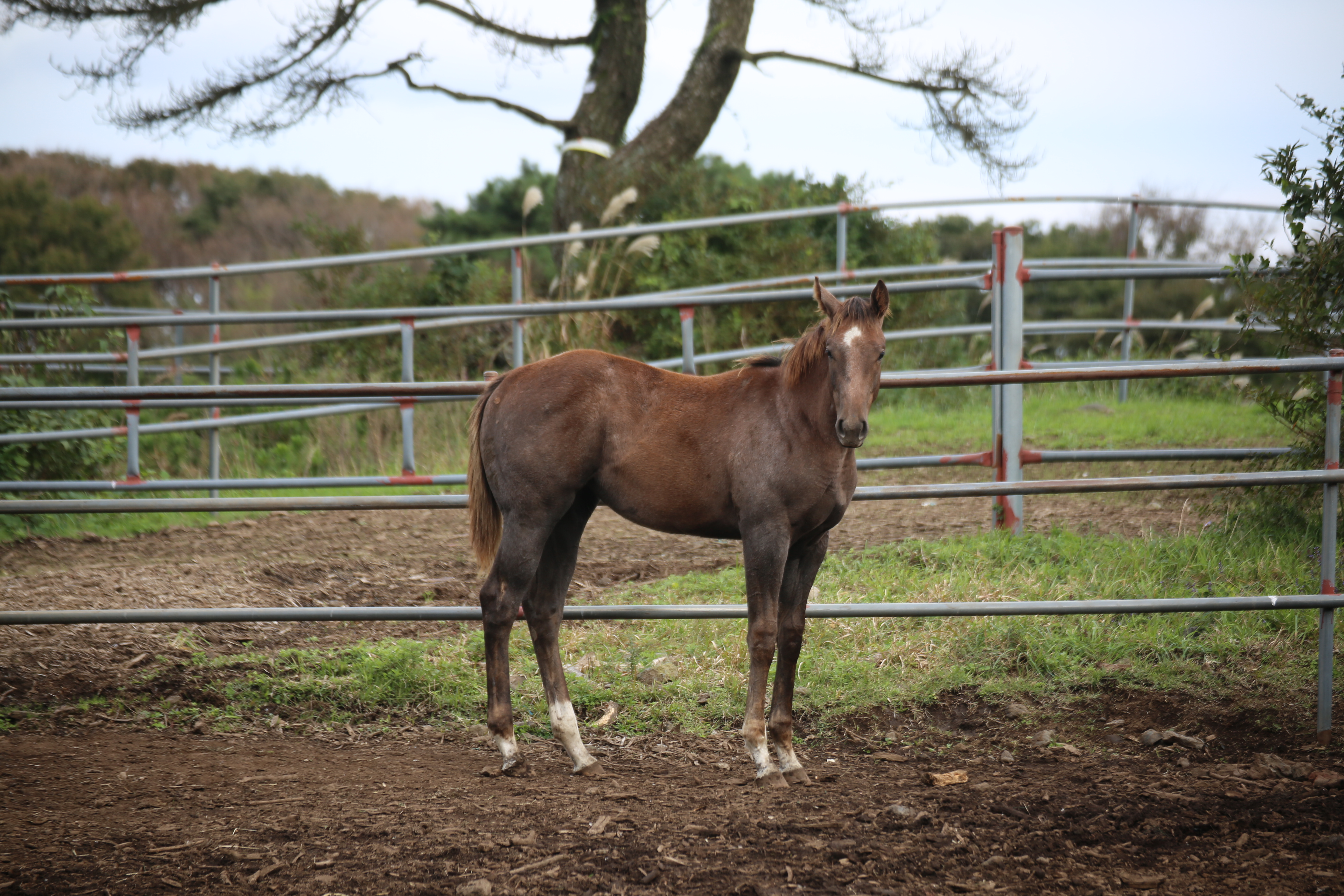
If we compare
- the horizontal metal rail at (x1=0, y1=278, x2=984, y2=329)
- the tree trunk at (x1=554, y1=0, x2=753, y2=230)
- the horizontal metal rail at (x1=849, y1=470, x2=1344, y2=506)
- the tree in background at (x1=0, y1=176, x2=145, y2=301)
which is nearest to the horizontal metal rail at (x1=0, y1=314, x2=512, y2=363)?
the horizontal metal rail at (x1=0, y1=278, x2=984, y2=329)

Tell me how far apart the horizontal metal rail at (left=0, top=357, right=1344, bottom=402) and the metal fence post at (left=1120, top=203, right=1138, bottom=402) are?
384cm

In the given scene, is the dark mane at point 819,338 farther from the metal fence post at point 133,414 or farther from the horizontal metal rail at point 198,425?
the horizontal metal rail at point 198,425

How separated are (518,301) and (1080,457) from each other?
14.2ft

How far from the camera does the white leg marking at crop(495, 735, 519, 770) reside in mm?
3182

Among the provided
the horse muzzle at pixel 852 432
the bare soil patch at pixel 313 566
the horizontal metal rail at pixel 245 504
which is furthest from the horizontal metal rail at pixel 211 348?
the horse muzzle at pixel 852 432

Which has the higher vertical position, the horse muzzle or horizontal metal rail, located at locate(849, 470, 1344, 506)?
the horse muzzle

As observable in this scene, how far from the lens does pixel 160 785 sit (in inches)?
118

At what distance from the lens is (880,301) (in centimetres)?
290

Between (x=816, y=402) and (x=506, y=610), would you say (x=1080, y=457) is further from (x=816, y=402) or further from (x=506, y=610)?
(x=506, y=610)

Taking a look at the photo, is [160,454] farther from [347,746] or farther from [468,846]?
[468,846]

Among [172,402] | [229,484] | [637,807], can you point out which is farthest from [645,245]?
[637,807]

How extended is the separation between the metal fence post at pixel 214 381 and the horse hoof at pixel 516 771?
4.25m

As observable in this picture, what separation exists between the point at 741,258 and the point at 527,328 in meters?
3.04

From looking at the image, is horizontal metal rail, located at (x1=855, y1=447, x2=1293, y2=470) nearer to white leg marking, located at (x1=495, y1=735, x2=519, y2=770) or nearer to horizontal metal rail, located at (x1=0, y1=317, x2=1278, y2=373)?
horizontal metal rail, located at (x1=0, y1=317, x2=1278, y2=373)
